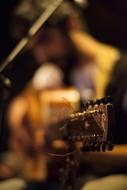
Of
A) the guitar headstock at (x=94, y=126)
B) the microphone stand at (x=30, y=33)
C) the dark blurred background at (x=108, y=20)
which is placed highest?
the dark blurred background at (x=108, y=20)

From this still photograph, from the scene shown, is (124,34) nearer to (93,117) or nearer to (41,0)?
(41,0)

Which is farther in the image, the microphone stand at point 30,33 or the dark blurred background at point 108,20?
the dark blurred background at point 108,20

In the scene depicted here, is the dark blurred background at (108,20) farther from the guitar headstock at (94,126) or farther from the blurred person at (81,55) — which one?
the guitar headstock at (94,126)

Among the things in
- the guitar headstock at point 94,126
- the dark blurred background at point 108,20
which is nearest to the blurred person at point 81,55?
the dark blurred background at point 108,20

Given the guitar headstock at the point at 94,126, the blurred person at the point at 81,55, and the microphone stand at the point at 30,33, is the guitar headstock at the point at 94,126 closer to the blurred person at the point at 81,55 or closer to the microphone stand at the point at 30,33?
the microphone stand at the point at 30,33

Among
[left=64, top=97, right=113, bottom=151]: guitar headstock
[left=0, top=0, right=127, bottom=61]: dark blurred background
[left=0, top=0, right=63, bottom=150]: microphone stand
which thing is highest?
[left=0, top=0, right=127, bottom=61]: dark blurred background

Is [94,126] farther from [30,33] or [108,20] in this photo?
[108,20]

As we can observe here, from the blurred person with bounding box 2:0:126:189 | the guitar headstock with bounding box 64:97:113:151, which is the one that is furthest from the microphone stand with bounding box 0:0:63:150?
the blurred person with bounding box 2:0:126:189

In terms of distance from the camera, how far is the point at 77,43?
54.6 inches

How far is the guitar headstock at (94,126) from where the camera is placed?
80 centimetres

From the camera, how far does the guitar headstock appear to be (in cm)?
80

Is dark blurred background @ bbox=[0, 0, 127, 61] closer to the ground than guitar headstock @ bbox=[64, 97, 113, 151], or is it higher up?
higher up

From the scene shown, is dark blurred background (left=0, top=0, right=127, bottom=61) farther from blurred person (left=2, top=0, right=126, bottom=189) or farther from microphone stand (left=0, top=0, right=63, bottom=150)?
microphone stand (left=0, top=0, right=63, bottom=150)

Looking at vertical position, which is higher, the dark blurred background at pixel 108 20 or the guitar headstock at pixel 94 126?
the dark blurred background at pixel 108 20
